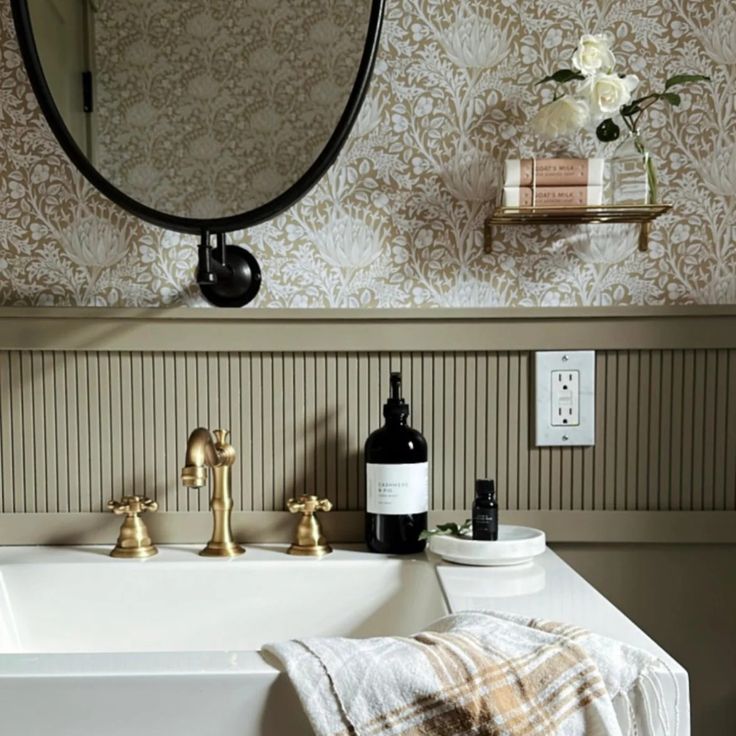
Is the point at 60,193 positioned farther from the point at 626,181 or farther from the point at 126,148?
the point at 626,181

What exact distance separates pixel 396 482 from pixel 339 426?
159 millimetres

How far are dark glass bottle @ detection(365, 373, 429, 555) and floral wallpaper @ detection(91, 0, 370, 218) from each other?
13.2 inches

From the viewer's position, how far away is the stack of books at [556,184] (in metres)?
1.09

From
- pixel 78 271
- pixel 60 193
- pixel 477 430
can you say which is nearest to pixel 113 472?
pixel 78 271

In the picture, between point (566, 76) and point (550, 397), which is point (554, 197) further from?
point (550, 397)

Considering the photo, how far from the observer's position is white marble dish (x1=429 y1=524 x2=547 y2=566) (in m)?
0.98

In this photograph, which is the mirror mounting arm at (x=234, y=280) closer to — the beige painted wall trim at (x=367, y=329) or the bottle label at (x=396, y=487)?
the beige painted wall trim at (x=367, y=329)

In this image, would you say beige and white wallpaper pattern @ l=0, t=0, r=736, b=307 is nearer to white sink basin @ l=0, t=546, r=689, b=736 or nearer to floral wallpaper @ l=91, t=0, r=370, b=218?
floral wallpaper @ l=91, t=0, r=370, b=218

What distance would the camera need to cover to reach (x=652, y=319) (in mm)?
1152

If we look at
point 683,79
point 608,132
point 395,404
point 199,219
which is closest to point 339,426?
point 395,404

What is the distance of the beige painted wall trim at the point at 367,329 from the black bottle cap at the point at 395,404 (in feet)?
0.30

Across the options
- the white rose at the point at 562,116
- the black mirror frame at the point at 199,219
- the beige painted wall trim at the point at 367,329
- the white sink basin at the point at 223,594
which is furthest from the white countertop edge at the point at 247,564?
the white rose at the point at 562,116

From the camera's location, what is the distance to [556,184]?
1090 millimetres

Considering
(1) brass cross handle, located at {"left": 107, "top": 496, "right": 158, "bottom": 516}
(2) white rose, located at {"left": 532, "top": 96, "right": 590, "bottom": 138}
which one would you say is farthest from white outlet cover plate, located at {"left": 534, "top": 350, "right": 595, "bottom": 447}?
(1) brass cross handle, located at {"left": 107, "top": 496, "right": 158, "bottom": 516}
